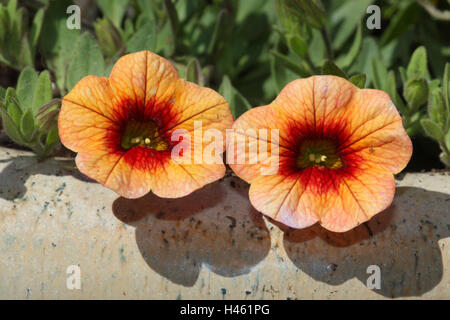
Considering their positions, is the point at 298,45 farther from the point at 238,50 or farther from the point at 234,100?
the point at 238,50

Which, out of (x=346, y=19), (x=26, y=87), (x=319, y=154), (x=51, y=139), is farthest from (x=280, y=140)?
(x=346, y=19)

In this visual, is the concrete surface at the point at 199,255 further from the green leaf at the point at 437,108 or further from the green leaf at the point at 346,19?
the green leaf at the point at 346,19

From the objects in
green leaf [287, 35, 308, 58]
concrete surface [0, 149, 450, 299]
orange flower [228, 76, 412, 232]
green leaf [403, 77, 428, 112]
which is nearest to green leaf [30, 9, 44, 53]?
concrete surface [0, 149, 450, 299]

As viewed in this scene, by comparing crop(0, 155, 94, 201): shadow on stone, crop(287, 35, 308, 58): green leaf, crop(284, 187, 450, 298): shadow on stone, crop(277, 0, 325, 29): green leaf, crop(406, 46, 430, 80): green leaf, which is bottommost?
crop(284, 187, 450, 298): shadow on stone

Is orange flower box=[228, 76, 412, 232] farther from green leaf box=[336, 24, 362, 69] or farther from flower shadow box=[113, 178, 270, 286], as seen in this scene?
green leaf box=[336, 24, 362, 69]
